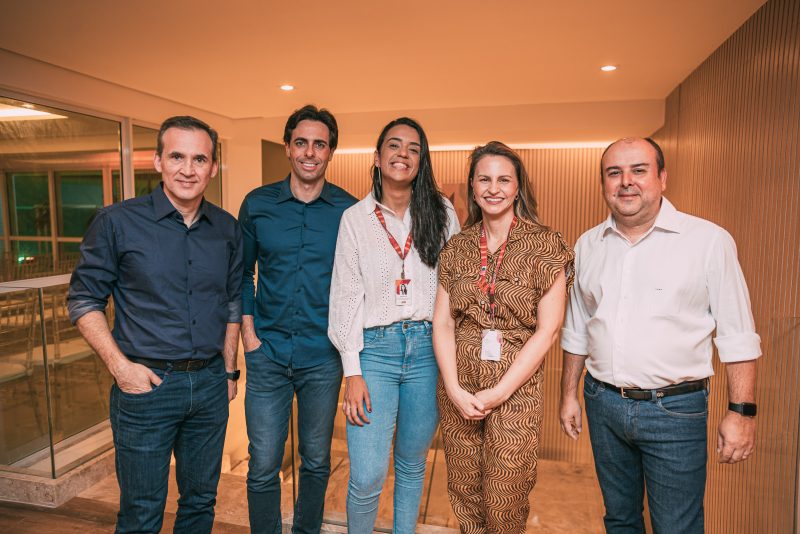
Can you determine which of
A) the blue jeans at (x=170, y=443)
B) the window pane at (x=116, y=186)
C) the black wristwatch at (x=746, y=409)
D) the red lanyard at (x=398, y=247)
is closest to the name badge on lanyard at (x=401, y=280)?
the red lanyard at (x=398, y=247)

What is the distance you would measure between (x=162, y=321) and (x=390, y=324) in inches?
33.0

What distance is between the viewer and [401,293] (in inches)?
79.0

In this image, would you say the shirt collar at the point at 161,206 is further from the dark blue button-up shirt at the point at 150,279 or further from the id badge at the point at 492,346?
the id badge at the point at 492,346

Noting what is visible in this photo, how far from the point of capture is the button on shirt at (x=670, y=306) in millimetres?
1741

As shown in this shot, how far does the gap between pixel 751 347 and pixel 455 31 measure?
298 centimetres

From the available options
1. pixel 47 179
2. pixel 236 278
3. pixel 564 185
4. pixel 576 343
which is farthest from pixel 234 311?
pixel 564 185

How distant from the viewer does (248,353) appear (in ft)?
7.33

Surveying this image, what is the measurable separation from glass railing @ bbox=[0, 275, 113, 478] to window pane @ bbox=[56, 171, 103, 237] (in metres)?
1.84

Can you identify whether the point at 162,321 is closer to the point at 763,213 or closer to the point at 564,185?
the point at 763,213

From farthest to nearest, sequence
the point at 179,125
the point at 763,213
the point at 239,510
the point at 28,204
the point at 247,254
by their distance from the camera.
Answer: the point at 28,204
the point at 239,510
the point at 763,213
the point at 247,254
the point at 179,125

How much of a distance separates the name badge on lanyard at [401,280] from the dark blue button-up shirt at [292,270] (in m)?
0.29

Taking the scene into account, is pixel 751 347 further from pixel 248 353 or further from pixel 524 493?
pixel 248 353

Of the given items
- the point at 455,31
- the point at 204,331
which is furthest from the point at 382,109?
the point at 204,331

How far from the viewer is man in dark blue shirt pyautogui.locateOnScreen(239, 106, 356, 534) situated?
218 cm
